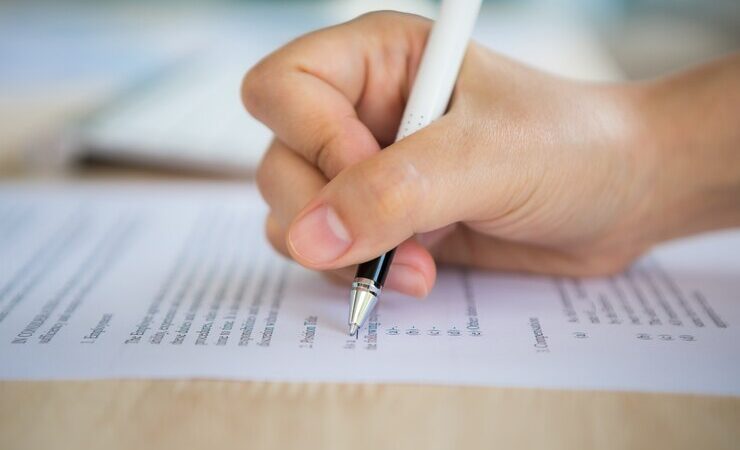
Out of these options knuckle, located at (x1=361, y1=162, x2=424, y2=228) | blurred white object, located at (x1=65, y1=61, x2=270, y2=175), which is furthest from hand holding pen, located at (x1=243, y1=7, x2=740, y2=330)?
blurred white object, located at (x1=65, y1=61, x2=270, y2=175)

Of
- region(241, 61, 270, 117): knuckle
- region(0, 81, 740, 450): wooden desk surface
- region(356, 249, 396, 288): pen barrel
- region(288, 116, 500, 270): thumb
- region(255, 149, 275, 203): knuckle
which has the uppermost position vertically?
region(241, 61, 270, 117): knuckle

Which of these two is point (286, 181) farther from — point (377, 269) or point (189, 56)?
point (189, 56)

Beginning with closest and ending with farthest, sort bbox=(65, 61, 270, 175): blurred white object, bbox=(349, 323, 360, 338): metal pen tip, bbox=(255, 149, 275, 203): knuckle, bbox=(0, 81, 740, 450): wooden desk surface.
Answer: bbox=(0, 81, 740, 450): wooden desk surface → bbox=(349, 323, 360, 338): metal pen tip → bbox=(255, 149, 275, 203): knuckle → bbox=(65, 61, 270, 175): blurred white object

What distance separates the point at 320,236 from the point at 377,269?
0.15ft

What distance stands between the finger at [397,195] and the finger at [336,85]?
67 mm

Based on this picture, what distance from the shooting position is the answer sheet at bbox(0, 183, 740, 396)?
466mm

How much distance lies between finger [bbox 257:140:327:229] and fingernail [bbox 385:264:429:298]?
0.28 feet

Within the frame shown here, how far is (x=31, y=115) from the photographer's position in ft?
3.59

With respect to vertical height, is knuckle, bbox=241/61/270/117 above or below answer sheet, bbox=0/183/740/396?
above

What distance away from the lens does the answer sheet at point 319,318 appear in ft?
1.53

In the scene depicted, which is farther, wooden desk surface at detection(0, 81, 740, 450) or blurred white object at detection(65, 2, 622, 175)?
blurred white object at detection(65, 2, 622, 175)

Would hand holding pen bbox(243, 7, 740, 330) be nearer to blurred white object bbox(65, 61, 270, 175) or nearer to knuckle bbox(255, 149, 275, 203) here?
knuckle bbox(255, 149, 275, 203)

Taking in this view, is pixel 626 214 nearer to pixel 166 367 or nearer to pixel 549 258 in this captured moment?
pixel 549 258

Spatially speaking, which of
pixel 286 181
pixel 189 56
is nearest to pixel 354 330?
pixel 286 181
